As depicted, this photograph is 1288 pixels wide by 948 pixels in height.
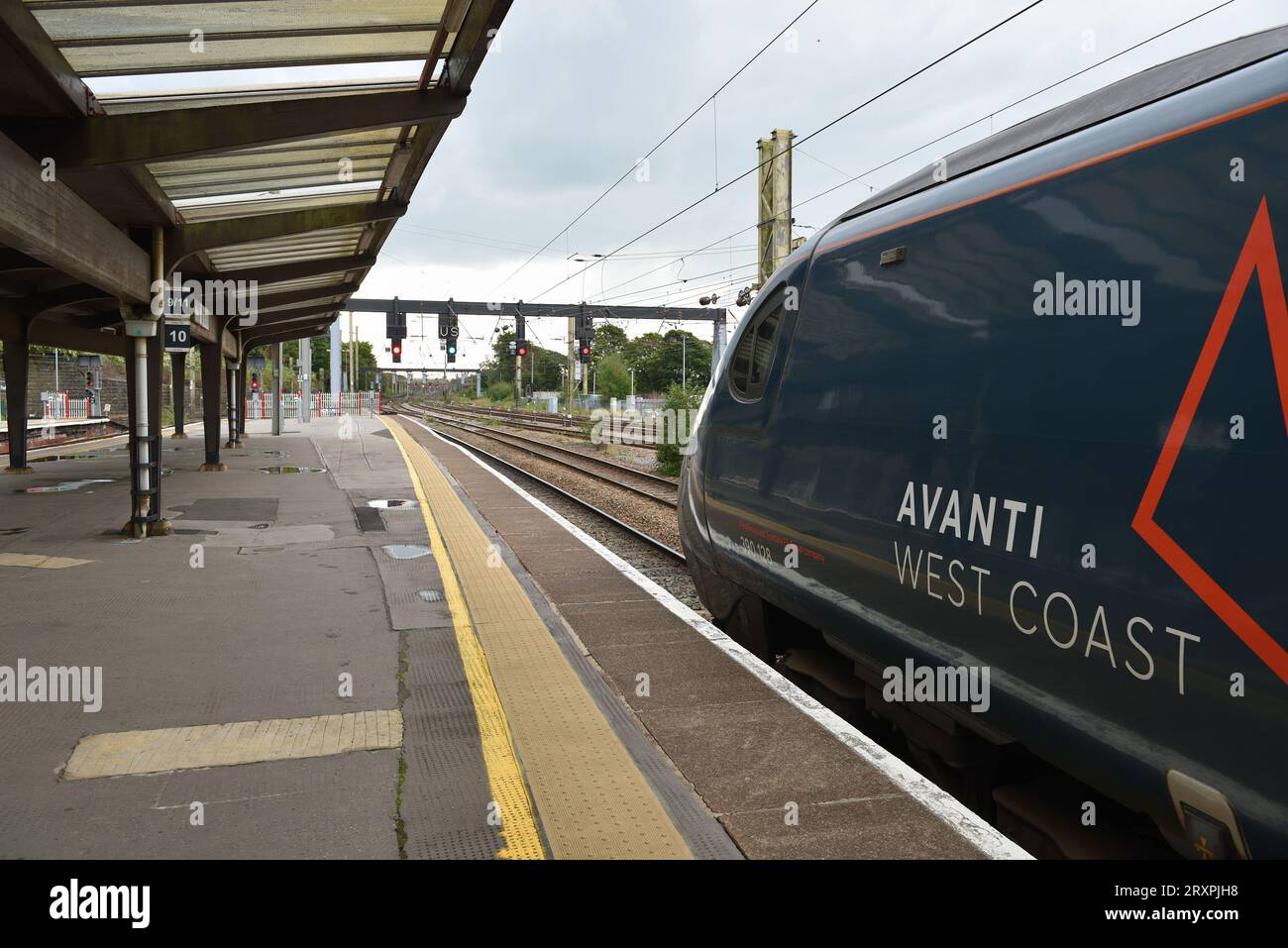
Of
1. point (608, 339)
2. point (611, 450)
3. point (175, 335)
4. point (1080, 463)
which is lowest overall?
point (611, 450)

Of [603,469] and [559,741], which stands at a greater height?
[603,469]

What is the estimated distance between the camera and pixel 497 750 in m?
4.26

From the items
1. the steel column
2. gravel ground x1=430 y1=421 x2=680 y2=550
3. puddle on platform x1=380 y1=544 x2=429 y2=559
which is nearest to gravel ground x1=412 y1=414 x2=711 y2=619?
gravel ground x1=430 y1=421 x2=680 y2=550

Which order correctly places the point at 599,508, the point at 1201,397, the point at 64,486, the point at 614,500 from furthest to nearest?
1. the point at 614,500
2. the point at 64,486
3. the point at 599,508
4. the point at 1201,397

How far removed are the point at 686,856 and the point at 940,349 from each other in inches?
76.4

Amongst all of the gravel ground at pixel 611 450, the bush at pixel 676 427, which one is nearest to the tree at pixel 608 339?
the gravel ground at pixel 611 450

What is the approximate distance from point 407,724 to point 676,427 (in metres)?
17.2

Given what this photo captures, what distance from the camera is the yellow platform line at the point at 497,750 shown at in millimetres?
3377

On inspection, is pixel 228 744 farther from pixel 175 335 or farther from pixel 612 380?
pixel 612 380

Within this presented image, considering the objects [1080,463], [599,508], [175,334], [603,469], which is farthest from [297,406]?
[1080,463]

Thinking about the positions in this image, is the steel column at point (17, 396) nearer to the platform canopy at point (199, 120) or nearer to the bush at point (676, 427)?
the platform canopy at point (199, 120)

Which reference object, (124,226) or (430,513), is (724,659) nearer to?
(430,513)
